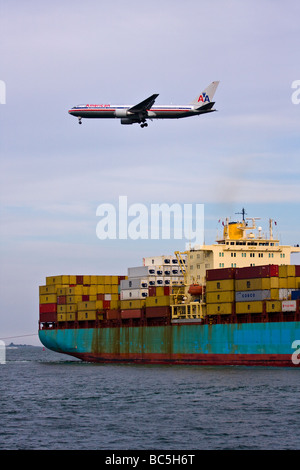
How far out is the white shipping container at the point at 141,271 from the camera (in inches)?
3632

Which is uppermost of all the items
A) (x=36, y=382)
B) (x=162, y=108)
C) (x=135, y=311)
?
(x=162, y=108)

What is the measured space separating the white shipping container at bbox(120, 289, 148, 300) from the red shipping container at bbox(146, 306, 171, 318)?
2.53m

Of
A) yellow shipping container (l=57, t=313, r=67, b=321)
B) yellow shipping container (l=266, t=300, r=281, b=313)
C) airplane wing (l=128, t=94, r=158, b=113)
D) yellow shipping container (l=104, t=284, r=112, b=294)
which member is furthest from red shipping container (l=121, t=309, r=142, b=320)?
airplane wing (l=128, t=94, r=158, b=113)

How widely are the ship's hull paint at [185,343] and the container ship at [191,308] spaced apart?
10 centimetres

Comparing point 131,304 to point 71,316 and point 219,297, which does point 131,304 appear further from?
point 219,297

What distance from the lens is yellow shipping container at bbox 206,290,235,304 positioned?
76562 mm

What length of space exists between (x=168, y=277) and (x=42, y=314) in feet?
75.8

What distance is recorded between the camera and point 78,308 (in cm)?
10006

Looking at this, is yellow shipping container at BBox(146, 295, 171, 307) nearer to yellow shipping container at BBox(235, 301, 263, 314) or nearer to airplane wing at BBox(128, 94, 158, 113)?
yellow shipping container at BBox(235, 301, 263, 314)

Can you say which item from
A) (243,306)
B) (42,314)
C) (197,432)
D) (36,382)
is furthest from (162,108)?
(42,314)

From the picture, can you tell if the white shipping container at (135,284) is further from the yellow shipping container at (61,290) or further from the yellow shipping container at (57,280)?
the yellow shipping container at (57,280)

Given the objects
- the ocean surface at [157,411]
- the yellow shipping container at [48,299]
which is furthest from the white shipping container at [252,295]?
the yellow shipping container at [48,299]

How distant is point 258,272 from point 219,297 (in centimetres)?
678

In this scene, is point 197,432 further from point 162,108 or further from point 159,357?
point 159,357
